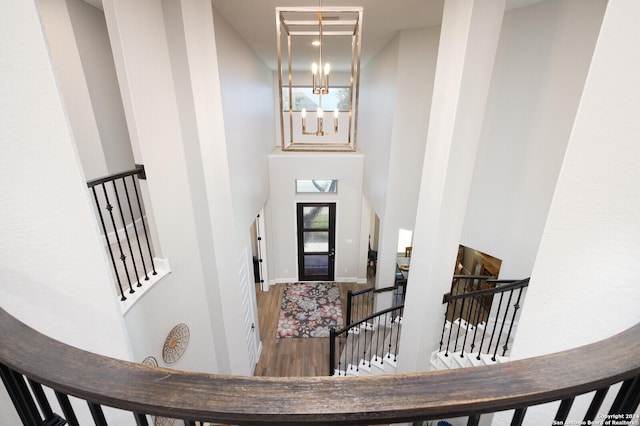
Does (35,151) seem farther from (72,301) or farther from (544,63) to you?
(544,63)

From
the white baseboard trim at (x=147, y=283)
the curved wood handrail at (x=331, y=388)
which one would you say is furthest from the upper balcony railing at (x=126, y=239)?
the curved wood handrail at (x=331, y=388)

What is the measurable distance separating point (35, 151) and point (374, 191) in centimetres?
520

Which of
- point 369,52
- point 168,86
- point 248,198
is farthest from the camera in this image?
point 369,52

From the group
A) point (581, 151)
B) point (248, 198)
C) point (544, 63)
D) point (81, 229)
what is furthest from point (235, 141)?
point (544, 63)

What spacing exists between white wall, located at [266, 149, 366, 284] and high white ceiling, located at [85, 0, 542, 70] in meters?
2.82

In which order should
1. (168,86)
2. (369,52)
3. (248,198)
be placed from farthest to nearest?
(369,52), (248,198), (168,86)

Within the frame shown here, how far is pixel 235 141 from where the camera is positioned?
11.9 feet

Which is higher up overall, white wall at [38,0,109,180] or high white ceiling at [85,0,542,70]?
high white ceiling at [85,0,542,70]

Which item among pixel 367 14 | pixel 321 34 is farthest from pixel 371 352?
pixel 367 14

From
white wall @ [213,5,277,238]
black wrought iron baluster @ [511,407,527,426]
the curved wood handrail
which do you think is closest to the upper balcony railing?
white wall @ [213,5,277,238]

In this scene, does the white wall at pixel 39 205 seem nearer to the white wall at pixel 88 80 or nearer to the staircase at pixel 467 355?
the white wall at pixel 88 80

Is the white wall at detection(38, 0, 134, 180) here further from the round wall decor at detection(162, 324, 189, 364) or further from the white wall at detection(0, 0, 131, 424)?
the white wall at detection(0, 0, 131, 424)

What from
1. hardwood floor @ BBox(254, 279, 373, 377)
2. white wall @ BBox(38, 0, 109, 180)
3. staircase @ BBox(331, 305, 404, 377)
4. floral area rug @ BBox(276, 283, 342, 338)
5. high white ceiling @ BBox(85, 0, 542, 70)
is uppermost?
high white ceiling @ BBox(85, 0, 542, 70)

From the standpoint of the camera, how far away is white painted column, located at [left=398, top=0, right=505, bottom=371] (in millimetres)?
2248
